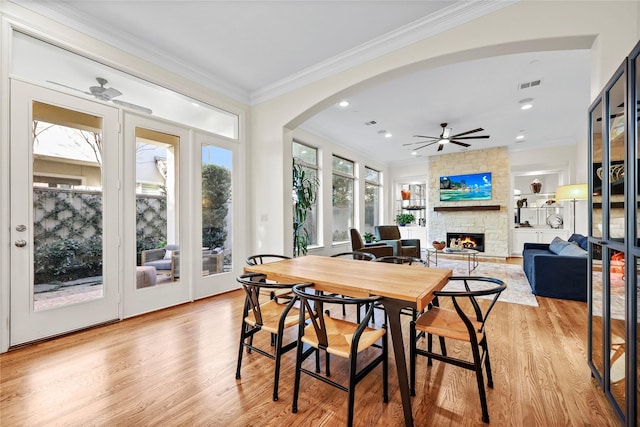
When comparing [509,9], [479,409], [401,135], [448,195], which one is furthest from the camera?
[448,195]

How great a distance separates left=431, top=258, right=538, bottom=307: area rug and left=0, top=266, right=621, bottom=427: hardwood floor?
45.0 inches

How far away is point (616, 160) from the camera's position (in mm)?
1582

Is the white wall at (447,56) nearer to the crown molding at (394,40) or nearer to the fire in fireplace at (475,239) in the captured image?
the crown molding at (394,40)

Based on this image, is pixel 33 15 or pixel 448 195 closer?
pixel 33 15

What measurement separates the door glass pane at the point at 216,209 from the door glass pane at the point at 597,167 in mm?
3943

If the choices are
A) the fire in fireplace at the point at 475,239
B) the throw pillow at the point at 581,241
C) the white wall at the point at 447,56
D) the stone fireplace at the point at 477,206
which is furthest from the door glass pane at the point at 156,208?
the stone fireplace at the point at 477,206

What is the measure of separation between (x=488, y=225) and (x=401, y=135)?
375 centimetres

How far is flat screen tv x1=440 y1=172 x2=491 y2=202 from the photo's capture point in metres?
7.70

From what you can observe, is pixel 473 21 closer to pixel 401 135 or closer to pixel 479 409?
pixel 479 409

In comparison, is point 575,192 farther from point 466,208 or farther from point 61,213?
point 61,213

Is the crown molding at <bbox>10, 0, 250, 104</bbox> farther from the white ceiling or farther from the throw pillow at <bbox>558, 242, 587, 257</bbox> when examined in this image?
the throw pillow at <bbox>558, 242, 587, 257</bbox>

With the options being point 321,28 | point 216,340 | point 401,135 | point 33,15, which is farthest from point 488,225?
point 33,15

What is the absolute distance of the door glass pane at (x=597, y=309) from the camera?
181 centimetres

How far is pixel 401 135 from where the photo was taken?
6.36 m
